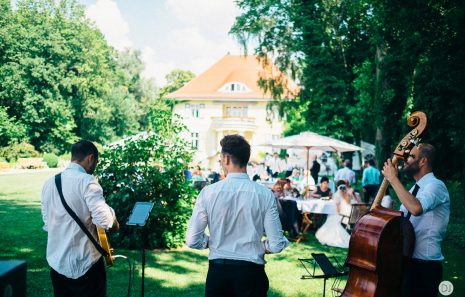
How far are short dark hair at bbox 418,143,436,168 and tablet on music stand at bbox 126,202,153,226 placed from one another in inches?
103

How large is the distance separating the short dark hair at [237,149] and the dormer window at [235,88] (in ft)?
155

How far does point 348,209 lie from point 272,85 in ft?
55.8

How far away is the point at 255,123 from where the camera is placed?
164 feet

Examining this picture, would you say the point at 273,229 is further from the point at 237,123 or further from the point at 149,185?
the point at 237,123

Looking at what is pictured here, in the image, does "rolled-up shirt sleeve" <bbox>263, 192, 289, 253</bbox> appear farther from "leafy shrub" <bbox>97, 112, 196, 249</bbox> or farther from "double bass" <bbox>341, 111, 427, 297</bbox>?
"leafy shrub" <bbox>97, 112, 196, 249</bbox>

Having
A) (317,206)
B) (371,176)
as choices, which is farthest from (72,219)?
(371,176)

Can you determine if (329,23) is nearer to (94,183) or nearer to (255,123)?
(94,183)

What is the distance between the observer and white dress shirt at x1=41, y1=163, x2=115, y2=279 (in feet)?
12.1

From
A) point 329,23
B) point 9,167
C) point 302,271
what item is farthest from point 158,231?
point 9,167

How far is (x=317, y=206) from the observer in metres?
11.1

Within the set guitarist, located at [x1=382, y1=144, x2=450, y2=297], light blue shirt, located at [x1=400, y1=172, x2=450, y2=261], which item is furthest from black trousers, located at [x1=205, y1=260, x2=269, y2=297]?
light blue shirt, located at [x1=400, y1=172, x2=450, y2=261]

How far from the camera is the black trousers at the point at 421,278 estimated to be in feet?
12.1

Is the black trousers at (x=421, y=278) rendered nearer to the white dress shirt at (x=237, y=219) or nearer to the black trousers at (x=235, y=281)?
the white dress shirt at (x=237, y=219)

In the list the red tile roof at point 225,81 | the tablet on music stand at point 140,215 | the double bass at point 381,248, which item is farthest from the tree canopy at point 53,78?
the double bass at point 381,248
